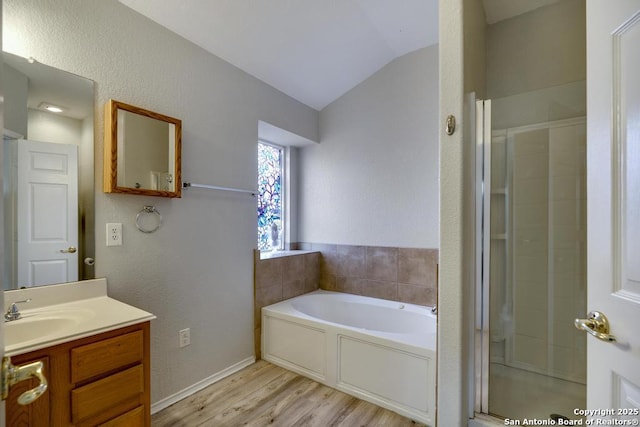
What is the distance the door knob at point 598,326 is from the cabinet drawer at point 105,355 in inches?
64.9

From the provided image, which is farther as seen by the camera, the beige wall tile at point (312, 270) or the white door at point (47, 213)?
the beige wall tile at point (312, 270)

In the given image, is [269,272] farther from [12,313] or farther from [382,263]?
[12,313]

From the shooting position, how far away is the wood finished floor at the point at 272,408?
5.80 ft

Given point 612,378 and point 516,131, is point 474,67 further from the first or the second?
point 612,378

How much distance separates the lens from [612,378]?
83 centimetres

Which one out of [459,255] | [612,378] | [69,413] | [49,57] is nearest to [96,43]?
[49,57]

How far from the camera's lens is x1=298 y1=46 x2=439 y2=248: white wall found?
2.55 meters

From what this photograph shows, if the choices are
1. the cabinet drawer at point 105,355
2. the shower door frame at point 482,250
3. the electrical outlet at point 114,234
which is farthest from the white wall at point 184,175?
the shower door frame at point 482,250

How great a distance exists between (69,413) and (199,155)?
5.03 ft

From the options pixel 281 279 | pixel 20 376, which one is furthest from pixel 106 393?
pixel 281 279

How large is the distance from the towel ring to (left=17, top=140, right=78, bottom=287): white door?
0.31 m

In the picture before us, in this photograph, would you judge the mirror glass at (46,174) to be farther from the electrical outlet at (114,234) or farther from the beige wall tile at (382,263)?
the beige wall tile at (382,263)

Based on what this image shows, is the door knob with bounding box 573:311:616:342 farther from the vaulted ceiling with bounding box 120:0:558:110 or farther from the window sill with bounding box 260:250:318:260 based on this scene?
the window sill with bounding box 260:250:318:260

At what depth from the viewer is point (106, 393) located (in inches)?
46.1
